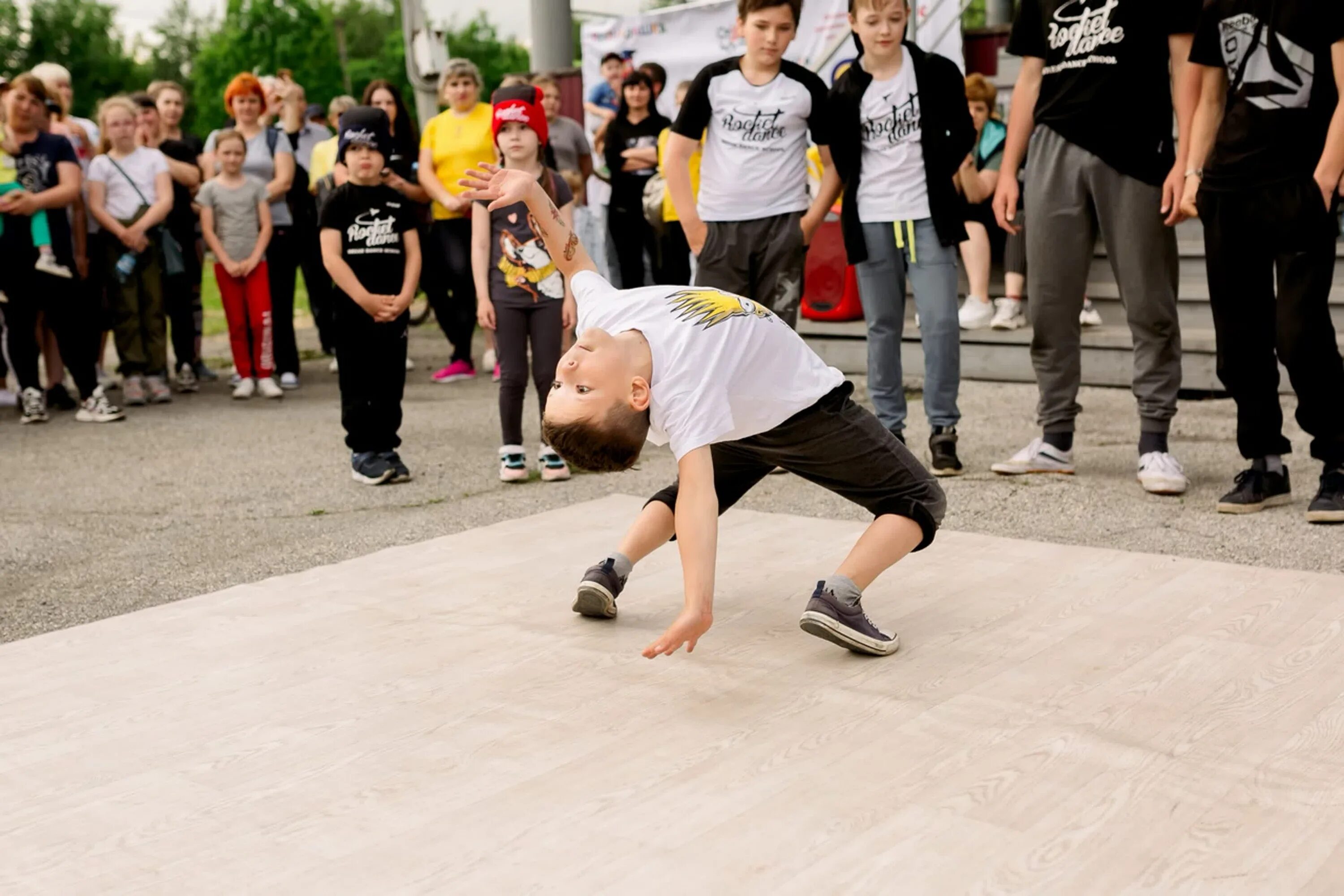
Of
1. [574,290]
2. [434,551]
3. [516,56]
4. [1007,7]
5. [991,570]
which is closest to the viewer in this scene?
[574,290]

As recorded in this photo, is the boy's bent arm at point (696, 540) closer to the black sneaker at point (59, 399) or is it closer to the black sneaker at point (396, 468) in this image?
the black sneaker at point (396, 468)

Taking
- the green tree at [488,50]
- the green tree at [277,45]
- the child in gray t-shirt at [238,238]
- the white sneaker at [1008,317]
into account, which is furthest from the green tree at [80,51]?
the white sneaker at [1008,317]

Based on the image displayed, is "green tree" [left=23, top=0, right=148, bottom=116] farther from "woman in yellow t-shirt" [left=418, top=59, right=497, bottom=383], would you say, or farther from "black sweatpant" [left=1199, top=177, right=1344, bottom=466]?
"black sweatpant" [left=1199, top=177, right=1344, bottom=466]

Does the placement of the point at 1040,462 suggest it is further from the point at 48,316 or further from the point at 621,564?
the point at 48,316

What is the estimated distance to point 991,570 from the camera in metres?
3.78

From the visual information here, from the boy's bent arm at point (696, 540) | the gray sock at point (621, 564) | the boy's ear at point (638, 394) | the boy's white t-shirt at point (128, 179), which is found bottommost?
the gray sock at point (621, 564)

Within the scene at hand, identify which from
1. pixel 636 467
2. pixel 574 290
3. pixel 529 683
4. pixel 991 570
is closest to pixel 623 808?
pixel 529 683

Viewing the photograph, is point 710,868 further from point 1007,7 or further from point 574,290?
point 1007,7

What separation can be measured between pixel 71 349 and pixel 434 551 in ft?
13.6

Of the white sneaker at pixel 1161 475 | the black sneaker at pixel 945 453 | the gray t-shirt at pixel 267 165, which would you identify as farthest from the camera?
the gray t-shirt at pixel 267 165

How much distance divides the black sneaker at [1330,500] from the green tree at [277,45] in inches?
1655

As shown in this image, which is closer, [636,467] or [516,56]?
[636,467]

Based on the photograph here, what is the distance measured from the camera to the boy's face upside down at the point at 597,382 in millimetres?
2648

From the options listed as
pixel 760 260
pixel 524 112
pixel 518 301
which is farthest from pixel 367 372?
pixel 760 260
